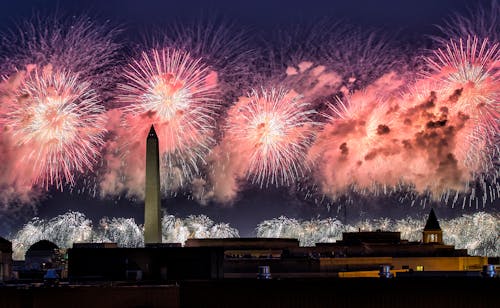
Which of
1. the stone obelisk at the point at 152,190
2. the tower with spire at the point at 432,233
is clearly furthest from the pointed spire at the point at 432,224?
the stone obelisk at the point at 152,190

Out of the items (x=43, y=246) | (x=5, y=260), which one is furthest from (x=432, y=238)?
(x=5, y=260)

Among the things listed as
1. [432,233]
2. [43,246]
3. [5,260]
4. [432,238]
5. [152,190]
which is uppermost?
[152,190]

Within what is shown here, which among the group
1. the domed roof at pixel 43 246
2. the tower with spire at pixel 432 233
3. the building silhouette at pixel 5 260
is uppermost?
the tower with spire at pixel 432 233

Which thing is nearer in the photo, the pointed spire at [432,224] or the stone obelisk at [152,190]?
the stone obelisk at [152,190]

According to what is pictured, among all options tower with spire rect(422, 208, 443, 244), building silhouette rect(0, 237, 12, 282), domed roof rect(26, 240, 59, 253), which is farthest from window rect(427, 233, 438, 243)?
building silhouette rect(0, 237, 12, 282)

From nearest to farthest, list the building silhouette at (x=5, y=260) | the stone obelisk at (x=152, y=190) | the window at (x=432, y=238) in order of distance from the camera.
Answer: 1. the building silhouette at (x=5, y=260)
2. the stone obelisk at (x=152, y=190)
3. the window at (x=432, y=238)

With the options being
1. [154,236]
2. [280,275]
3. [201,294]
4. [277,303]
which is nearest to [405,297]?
[277,303]

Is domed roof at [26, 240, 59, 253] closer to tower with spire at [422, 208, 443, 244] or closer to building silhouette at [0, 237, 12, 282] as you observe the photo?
building silhouette at [0, 237, 12, 282]

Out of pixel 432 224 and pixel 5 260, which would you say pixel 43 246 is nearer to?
pixel 5 260

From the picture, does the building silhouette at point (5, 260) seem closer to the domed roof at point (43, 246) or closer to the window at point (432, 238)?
the domed roof at point (43, 246)
